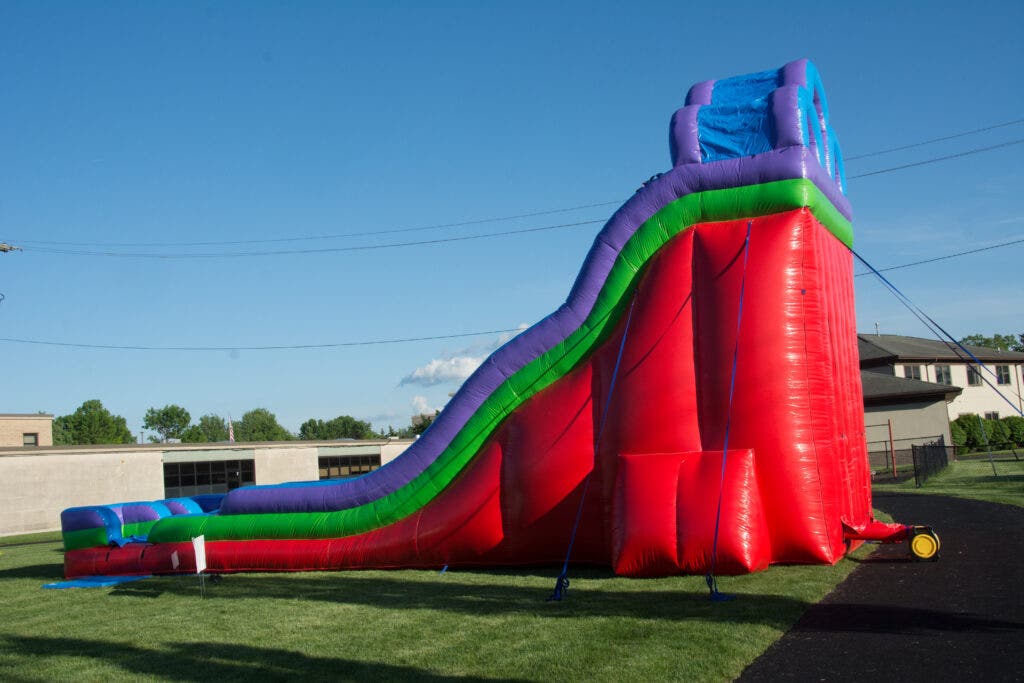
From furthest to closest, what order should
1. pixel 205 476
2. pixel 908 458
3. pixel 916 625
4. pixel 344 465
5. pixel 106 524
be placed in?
pixel 344 465
pixel 908 458
pixel 205 476
pixel 106 524
pixel 916 625

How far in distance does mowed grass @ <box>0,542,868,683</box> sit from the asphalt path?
0.89 feet

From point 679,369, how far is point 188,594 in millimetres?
6316

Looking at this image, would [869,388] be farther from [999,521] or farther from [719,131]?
[719,131]

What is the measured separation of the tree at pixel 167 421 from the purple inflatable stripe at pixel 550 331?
101m

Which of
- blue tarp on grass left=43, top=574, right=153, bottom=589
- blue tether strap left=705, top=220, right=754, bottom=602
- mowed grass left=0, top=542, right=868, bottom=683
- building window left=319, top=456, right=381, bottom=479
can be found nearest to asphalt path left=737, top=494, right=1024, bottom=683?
mowed grass left=0, top=542, right=868, bottom=683

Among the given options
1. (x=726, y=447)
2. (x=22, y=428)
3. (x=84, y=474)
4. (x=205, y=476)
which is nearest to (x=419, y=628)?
(x=726, y=447)

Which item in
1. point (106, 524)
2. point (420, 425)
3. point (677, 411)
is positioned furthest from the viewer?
point (420, 425)

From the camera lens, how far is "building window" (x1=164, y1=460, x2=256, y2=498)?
2950 cm

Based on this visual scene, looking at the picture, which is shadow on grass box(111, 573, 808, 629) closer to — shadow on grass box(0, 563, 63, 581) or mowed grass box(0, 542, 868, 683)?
mowed grass box(0, 542, 868, 683)

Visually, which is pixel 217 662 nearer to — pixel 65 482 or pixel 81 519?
pixel 81 519

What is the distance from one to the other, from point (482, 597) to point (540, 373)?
3.11 meters

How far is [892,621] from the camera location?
22.1 feet

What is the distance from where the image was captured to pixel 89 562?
12.9m

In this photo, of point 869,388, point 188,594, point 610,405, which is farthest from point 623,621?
point 869,388
